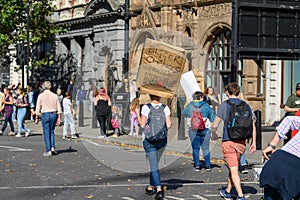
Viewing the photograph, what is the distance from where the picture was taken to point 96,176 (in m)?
14.0

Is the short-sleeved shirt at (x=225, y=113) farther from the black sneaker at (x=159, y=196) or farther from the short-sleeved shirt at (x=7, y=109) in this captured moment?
the short-sleeved shirt at (x=7, y=109)

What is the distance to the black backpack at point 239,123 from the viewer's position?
36.7ft

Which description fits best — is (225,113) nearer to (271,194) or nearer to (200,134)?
(200,134)

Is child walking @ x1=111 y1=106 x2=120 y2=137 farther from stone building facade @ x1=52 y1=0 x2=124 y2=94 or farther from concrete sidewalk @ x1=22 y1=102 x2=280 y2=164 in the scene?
stone building facade @ x1=52 y1=0 x2=124 y2=94

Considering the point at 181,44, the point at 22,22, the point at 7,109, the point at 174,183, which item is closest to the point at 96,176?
the point at 174,183

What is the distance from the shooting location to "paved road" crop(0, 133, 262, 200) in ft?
39.1

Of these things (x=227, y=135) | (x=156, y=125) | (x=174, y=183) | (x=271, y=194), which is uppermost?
(x=156, y=125)

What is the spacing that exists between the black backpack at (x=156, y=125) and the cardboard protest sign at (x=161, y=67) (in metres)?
2.38

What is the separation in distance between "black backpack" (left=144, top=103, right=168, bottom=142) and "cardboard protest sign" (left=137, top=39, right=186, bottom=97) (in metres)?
2.38

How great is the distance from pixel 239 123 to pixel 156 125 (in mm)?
1289

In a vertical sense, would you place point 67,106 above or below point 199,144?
above

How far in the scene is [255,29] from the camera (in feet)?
59.0

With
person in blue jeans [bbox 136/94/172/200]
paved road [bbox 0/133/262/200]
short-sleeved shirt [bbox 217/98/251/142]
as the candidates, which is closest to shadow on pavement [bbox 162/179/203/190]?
paved road [bbox 0/133/262/200]

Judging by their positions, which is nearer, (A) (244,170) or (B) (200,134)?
(A) (244,170)
